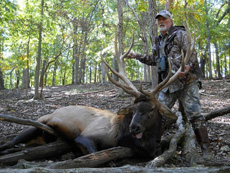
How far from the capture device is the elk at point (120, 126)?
392 centimetres

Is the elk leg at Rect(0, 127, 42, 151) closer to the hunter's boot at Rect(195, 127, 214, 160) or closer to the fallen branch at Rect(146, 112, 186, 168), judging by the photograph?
the fallen branch at Rect(146, 112, 186, 168)

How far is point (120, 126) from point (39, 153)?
4.80 feet

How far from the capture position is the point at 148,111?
3.93 m

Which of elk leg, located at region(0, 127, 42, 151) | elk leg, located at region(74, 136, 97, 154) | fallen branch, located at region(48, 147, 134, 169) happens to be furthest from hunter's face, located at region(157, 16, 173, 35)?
elk leg, located at region(0, 127, 42, 151)

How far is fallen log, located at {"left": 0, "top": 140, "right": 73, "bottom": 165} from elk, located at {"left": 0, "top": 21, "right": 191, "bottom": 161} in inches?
7.9

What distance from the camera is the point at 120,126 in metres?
4.28

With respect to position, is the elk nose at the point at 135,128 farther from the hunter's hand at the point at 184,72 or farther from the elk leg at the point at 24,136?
the elk leg at the point at 24,136

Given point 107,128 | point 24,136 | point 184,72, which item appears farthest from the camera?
point 24,136

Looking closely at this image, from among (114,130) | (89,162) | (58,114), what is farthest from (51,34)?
(89,162)

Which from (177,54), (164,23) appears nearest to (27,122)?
(177,54)

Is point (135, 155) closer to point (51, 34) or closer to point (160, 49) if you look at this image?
point (160, 49)

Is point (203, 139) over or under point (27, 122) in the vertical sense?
under

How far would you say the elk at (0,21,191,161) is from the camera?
392 centimetres

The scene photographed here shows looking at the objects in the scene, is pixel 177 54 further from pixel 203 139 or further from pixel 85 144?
pixel 85 144
